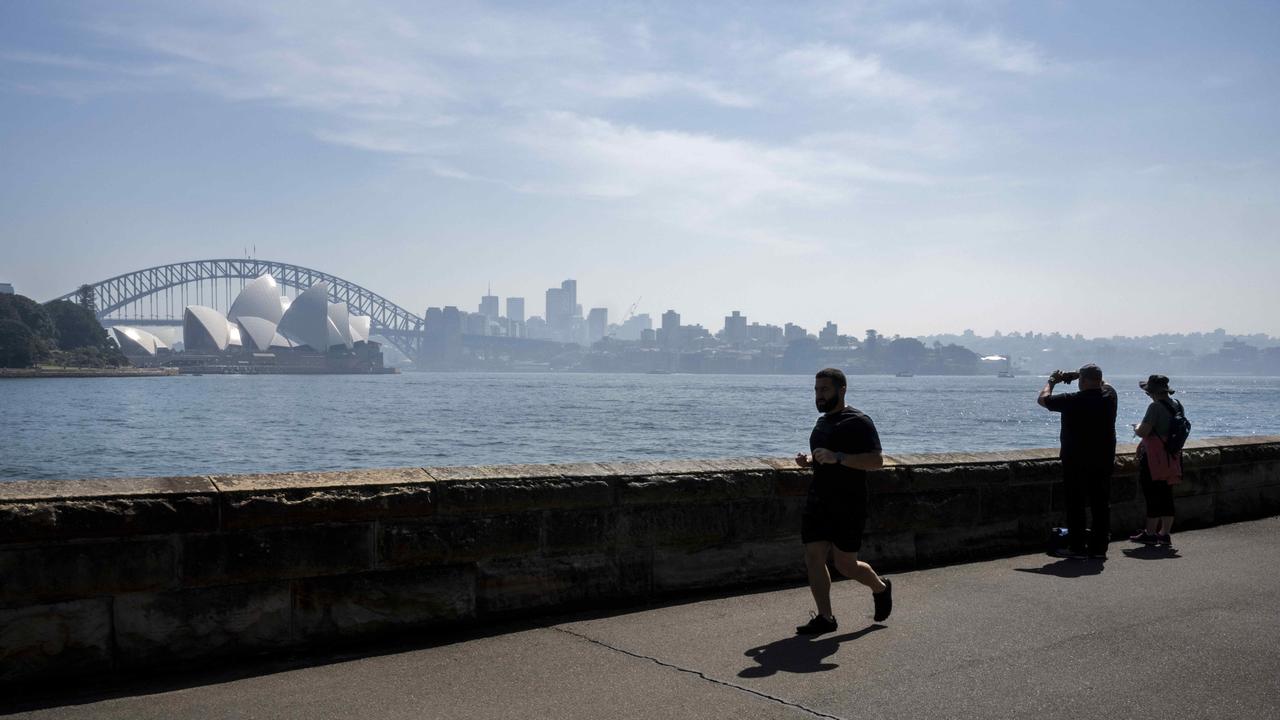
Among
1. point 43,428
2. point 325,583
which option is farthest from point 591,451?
point 325,583

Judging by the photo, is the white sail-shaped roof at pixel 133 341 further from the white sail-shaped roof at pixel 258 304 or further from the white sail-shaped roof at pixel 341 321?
the white sail-shaped roof at pixel 341 321

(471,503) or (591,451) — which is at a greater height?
(471,503)

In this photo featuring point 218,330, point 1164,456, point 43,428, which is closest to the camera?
→ point 1164,456

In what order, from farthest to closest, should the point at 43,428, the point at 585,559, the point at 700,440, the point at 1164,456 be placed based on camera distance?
the point at 43,428
the point at 700,440
the point at 1164,456
the point at 585,559

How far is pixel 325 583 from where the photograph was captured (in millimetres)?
4707

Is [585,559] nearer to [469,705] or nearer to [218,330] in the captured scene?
[469,705]

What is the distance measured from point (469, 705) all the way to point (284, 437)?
49.9 metres

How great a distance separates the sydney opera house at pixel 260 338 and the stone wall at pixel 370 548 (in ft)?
533

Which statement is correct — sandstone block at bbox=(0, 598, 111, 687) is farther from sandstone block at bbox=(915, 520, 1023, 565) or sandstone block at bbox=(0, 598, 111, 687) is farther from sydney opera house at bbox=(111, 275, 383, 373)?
sydney opera house at bbox=(111, 275, 383, 373)

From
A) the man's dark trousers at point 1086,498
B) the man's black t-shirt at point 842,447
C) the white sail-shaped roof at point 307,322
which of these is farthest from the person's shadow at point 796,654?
the white sail-shaped roof at point 307,322

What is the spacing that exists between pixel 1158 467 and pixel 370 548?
579 centimetres

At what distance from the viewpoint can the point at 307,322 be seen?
166 m

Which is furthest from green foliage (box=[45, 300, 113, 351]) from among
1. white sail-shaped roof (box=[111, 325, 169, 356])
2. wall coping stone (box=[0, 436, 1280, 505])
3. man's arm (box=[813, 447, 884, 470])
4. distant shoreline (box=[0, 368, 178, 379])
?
man's arm (box=[813, 447, 884, 470])

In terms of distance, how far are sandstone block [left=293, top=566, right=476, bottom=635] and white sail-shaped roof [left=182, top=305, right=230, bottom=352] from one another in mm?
167940
